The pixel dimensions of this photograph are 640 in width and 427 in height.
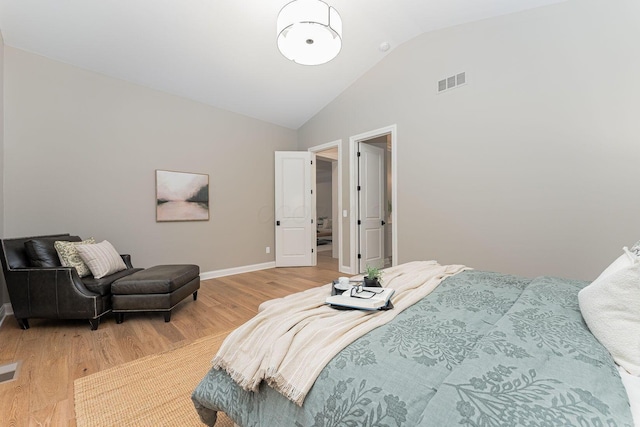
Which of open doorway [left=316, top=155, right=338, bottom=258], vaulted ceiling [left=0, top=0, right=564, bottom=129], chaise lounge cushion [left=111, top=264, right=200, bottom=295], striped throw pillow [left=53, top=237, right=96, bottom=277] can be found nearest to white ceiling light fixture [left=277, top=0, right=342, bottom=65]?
vaulted ceiling [left=0, top=0, right=564, bottom=129]

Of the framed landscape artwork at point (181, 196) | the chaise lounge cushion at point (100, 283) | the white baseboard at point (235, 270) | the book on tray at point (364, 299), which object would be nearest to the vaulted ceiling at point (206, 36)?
the framed landscape artwork at point (181, 196)

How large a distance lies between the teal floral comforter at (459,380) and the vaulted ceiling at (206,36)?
3.38m

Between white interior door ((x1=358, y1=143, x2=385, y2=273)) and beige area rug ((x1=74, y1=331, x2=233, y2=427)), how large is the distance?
3169 mm

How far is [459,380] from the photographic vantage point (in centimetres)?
74

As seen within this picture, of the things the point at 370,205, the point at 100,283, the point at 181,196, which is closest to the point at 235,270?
the point at 181,196

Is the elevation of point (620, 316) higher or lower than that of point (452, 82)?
lower

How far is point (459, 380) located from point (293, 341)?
576 mm

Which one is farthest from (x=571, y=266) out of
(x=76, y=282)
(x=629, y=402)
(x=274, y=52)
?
(x=76, y=282)

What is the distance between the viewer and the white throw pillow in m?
2.79

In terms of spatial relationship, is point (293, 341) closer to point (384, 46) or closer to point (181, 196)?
point (181, 196)

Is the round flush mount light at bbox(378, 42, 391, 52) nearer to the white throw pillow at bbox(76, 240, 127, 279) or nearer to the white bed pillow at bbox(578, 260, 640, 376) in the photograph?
the white bed pillow at bbox(578, 260, 640, 376)

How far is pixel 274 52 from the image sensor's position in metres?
3.65

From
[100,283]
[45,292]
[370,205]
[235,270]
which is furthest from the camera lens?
[370,205]

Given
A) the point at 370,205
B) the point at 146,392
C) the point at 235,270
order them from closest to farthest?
the point at 146,392 → the point at 235,270 → the point at 370,205
